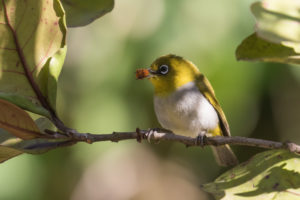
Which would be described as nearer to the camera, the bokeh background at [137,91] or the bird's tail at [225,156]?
the bird's tail at [225,156]

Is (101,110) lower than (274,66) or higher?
lower

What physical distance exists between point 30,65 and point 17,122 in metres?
0.09

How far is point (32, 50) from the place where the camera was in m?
0.79

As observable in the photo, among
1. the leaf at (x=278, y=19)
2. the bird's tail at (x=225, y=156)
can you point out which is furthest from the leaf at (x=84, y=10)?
the bird's tail at (x=225, y=156)

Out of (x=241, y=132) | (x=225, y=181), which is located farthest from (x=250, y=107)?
(x=225, y=181)

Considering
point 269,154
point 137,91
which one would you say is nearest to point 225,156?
point 137,91

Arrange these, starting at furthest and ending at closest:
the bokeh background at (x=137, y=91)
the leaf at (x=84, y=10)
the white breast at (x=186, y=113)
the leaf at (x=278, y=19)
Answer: the bokeh background at (x=137, y=91), the white breast at (x=186, y=113), the leaf at (x=84, y=10), the leaf at (x=278, y=19)

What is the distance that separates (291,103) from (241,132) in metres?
0.34

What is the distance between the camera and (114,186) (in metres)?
2.49

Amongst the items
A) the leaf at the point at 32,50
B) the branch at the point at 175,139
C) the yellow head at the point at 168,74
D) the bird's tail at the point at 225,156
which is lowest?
the bird's tail at the point at 225,156

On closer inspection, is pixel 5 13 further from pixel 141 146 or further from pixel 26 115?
pixel 141 146

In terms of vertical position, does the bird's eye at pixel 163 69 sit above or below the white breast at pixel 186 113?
above

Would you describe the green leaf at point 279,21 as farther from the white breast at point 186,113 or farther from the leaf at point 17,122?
the white breast at point 186,113

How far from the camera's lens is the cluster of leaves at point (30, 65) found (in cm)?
76
